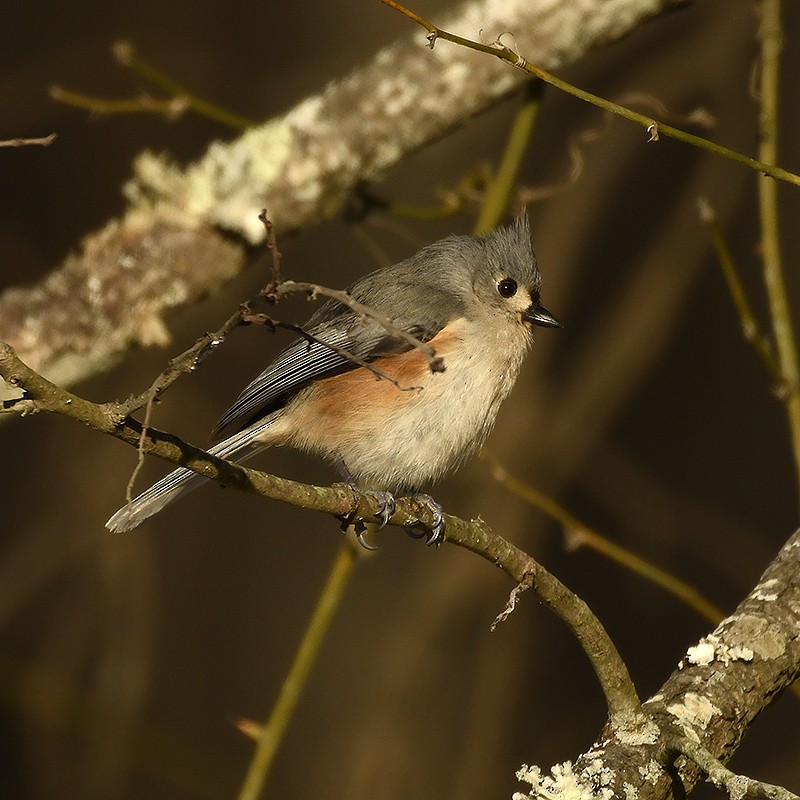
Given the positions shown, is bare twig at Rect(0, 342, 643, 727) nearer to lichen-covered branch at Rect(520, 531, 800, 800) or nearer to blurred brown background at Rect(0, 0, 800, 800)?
lichen-covered branch at Rect(520, 531, 800, 800)

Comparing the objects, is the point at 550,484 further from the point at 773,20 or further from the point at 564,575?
the point at 773,20

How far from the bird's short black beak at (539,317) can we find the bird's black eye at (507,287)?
0.08 metres

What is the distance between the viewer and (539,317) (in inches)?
134

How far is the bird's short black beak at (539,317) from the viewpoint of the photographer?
339 centimetres

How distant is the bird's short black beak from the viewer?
134 inches

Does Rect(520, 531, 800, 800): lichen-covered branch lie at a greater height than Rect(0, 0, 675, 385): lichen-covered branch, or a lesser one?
lesser

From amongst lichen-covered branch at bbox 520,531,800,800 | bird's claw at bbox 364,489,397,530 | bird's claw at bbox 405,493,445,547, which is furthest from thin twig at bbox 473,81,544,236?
lichen-covered branch at bbox 520,531,800,800

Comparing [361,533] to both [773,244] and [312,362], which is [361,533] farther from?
[773,244]

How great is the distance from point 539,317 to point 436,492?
176cm

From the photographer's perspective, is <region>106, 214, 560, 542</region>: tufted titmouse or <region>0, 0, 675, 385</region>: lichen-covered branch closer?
<region>106, 214, 560, 542</region>: tufted titmouse

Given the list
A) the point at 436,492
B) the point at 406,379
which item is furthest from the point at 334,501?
the point at 436,492

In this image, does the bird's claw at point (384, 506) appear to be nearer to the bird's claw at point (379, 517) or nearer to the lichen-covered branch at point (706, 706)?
the bird's claw at point (379, 517)

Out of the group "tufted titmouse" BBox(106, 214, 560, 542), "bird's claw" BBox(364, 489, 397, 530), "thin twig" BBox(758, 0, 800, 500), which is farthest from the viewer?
"tufted titmouse" BBox(106, 214, 560, 542)

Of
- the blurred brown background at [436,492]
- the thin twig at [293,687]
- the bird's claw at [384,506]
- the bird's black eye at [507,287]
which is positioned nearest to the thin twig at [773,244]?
the bird's black eye at [507,287]
